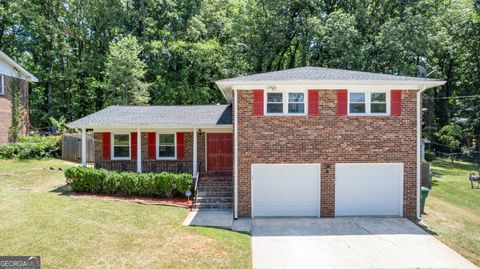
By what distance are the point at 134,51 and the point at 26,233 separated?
19697mm

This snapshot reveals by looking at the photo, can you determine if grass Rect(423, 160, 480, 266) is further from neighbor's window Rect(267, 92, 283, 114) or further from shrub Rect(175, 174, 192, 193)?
shrub Rect(175, 174, 192, 193)

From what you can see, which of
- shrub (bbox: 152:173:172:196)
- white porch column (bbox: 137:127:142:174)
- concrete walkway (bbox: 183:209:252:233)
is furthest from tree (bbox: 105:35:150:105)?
concrete walkway (bbox: 183:209:252:233)

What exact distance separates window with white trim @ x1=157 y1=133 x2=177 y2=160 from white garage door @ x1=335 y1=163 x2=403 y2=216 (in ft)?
27.3

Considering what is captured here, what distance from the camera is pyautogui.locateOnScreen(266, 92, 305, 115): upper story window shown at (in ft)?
36.2

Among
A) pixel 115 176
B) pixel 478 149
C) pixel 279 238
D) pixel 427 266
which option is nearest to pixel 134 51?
pixel 115 176

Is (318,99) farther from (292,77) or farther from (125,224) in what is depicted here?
(125,224)

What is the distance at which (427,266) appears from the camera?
7.22 metres

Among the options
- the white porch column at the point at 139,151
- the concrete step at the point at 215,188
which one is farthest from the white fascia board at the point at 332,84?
the white porch column at the point at 139,151

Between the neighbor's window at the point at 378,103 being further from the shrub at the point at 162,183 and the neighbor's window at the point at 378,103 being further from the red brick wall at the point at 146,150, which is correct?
the shrub at the point at 162,183

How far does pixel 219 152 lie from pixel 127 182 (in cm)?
469

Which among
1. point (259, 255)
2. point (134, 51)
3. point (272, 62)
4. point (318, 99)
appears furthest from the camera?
point (272, 62)

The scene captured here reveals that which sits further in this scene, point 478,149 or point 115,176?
point 478,149

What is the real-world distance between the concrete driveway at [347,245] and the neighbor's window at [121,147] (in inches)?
325

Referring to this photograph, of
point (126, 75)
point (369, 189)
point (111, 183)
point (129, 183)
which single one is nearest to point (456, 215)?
point (369, 189)
